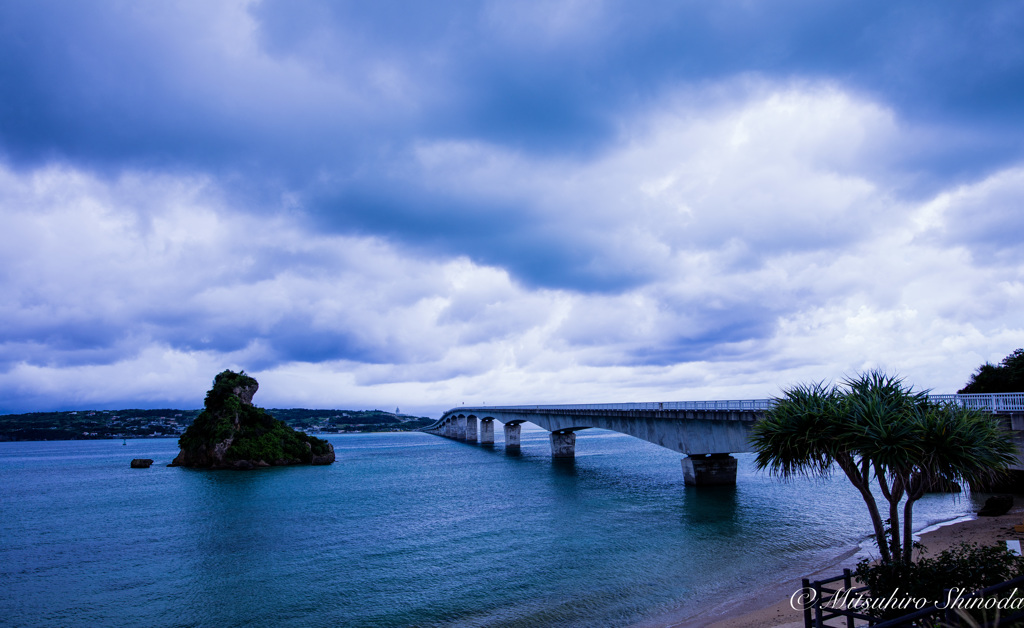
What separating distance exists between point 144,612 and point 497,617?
14.9 m

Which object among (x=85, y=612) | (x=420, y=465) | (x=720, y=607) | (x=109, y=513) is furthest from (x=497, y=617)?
(x=420, y=465)

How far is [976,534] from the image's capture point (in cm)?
2695

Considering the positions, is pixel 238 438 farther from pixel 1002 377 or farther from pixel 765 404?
pixel 1002 377

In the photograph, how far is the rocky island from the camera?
8869 cm

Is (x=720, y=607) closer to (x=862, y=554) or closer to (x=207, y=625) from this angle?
(x=862, y=554)

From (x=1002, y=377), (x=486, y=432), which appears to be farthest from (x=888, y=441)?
(x=486, y=432)

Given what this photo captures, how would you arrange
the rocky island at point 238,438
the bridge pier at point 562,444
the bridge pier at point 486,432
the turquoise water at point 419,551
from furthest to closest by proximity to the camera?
the bridge pier at point 486,432
the bridge pier at point 562,444
the rocky island at point 238,438
the turquoise water at point 419,551

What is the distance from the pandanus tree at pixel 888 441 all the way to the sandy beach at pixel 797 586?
421 cm

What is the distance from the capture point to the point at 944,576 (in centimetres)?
1173

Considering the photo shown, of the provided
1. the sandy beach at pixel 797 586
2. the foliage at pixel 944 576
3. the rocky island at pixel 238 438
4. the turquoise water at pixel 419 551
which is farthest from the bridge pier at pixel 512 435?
the foliage at pixel 944 576

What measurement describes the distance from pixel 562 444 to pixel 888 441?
81155 millimetres

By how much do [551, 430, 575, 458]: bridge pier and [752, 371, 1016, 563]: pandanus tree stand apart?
77111 mm

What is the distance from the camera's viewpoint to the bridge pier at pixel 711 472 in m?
49.2

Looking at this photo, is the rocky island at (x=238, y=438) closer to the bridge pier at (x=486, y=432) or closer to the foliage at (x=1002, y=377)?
the bridge pier at (x=486, y=432)
